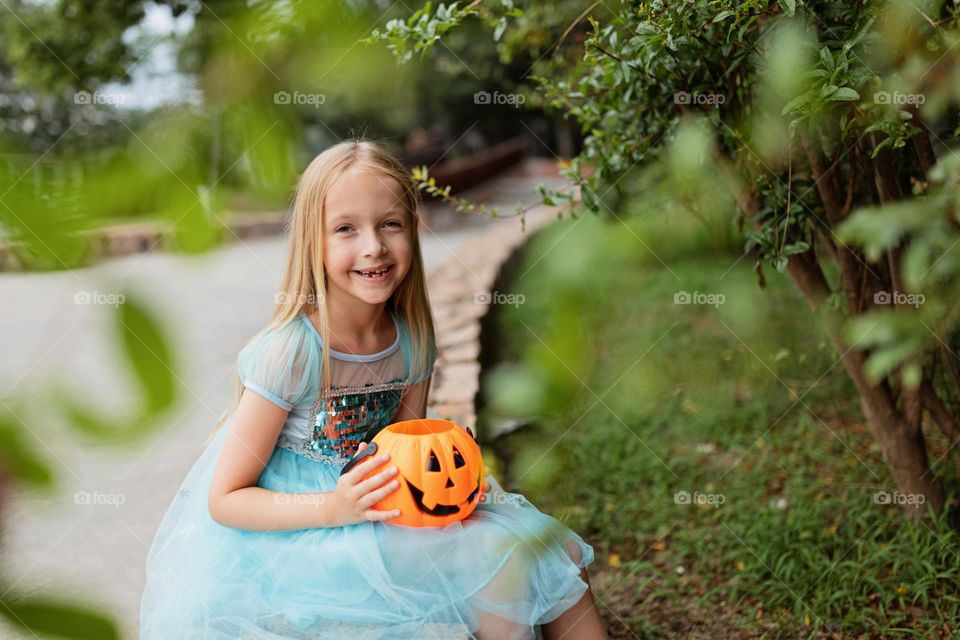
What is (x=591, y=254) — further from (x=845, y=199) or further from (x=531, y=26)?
(x=531, y=26)

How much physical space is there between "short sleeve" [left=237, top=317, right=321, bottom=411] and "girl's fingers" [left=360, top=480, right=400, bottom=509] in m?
0.27

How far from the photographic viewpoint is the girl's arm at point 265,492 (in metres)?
1.42

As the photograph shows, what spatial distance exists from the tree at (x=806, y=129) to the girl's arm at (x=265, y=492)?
0.59 metres

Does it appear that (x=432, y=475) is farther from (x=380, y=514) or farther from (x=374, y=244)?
(x=374, y=244)

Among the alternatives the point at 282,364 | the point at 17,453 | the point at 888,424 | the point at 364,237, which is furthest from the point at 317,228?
the point at 888,424

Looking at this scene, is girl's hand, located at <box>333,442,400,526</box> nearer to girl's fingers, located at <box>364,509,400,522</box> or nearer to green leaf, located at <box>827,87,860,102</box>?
girl's fingers, located at <box>364,509,400,522</box>

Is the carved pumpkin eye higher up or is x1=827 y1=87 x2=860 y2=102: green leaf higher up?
x1=827 y1=87 x2=860 y2=102: green leaf

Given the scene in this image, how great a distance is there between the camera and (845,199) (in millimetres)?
→ 2131

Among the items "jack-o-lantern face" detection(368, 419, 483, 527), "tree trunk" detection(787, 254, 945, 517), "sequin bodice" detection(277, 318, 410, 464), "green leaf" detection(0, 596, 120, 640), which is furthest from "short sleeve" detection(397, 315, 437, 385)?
"green leaf" detection(0, 596, 120, 640)

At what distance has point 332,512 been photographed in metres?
1.45

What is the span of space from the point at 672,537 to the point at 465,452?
4.19 feet

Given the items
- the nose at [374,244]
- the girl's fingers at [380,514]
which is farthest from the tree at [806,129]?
the girl's fingers at [380,514]

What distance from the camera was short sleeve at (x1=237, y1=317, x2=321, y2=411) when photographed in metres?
1.55

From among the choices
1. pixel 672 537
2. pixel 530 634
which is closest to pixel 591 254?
pixel 530 634
